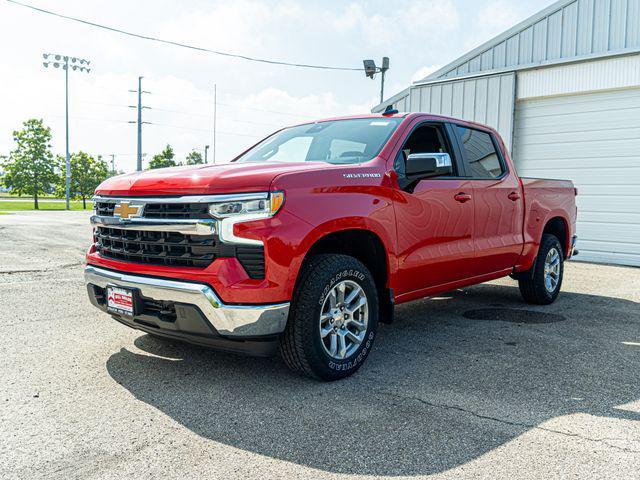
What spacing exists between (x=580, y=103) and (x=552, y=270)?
6460 mm

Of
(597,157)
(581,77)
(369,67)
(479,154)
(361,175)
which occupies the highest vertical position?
(369,67)

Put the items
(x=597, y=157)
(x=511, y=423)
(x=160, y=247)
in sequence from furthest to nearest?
(x=597, y=157) < (x=160, y=247) < (x=511, y=423)

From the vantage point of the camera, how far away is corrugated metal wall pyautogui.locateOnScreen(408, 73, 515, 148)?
41.5ft

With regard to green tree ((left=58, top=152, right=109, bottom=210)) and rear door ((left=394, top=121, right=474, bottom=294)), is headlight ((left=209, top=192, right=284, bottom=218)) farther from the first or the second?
green tree ((left=58, top=152, right=109, bottom=210))

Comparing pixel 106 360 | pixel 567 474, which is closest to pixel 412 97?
pixel 106 360

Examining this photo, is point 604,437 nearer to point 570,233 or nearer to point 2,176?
point 570,233

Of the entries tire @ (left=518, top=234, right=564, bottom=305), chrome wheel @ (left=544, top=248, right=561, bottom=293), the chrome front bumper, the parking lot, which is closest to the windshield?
the chrome front bumper

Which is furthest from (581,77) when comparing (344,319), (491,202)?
(344,319)

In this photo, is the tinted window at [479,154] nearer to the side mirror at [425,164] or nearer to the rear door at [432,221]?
the rear door at [432,221]

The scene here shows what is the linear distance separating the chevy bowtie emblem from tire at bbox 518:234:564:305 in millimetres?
4459

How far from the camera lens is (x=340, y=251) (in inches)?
167

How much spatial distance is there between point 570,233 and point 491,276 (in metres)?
2.05

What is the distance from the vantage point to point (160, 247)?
3.70m

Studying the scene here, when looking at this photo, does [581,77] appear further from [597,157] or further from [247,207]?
[247,207]
